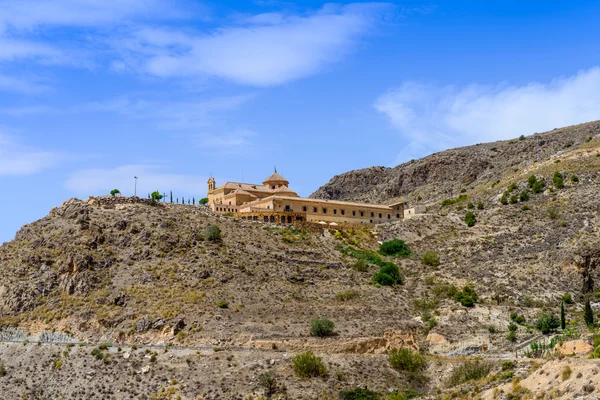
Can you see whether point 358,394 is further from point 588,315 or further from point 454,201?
point 454,201

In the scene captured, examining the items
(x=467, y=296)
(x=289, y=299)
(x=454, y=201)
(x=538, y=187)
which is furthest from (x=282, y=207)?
(x=538, y=187)

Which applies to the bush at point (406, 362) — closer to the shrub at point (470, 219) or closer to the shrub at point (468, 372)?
the shrub at point (468, 372)

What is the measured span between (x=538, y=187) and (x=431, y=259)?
19.2 metres

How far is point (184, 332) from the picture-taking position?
Answer: 65812 mm

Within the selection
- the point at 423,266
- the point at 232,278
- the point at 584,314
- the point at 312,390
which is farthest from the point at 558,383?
the point at 423,266

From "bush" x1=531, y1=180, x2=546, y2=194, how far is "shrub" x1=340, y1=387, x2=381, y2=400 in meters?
45.6

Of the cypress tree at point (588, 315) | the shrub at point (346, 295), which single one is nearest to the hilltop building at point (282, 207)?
the shrub at point (346, 295)

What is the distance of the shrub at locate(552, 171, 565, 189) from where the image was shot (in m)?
95.0

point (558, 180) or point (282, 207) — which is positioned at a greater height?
point (558, 180)

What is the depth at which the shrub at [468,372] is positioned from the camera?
5714 cm

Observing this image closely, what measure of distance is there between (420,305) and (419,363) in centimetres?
1307

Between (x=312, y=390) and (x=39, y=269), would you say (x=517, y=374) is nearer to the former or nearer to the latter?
(x=312, y=390)

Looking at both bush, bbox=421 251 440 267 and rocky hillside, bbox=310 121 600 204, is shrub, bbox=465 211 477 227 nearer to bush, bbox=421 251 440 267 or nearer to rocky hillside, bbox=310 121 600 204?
bush, bbox=421 251 440 267

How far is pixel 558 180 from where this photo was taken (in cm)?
9569
